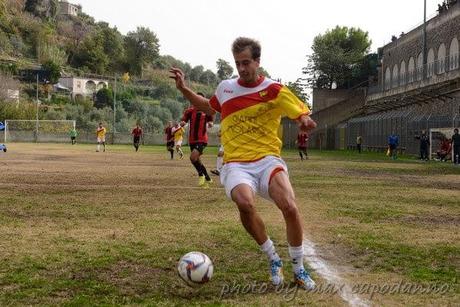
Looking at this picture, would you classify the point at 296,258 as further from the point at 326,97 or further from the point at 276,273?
the point at 326,97

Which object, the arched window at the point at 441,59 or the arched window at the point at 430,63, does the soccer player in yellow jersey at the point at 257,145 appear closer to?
the arched window at the point at 441,59

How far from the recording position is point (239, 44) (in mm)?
5793

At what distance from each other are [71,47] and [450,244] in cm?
17217

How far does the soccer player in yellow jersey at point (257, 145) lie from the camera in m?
5.60

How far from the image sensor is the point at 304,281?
17.8 ft

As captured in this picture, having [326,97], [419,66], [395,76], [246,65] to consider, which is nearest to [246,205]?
[246,65]

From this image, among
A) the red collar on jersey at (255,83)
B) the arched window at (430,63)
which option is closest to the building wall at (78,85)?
the arched window at (430,63)

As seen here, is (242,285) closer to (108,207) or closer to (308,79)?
(108,207)

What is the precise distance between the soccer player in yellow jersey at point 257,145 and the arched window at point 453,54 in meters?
44.3

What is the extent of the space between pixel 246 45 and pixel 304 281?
7.05 ft

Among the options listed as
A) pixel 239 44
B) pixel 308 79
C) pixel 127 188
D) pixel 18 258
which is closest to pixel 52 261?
pixel 18 258

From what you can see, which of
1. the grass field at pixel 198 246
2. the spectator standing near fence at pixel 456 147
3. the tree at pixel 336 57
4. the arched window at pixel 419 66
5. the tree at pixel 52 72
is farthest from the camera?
the tree at pixel 52 72

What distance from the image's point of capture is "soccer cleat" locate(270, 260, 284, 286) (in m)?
5.48


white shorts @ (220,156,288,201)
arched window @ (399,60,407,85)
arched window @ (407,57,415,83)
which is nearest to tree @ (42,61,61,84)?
arched window @ (399,60,407,85)
